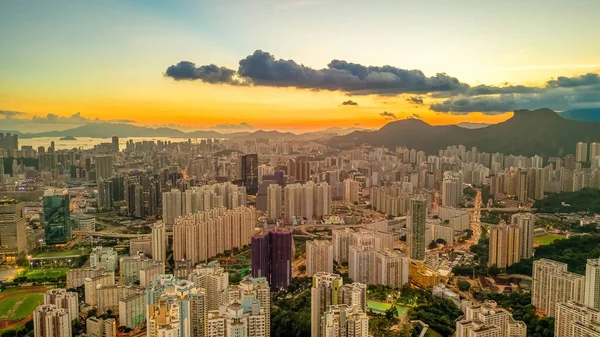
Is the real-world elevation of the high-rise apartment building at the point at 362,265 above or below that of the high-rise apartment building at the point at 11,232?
below

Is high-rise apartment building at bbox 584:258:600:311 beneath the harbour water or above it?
beneath

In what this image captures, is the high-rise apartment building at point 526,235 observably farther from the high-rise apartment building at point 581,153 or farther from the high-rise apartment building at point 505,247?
the high-rise apartment building at point 581,153

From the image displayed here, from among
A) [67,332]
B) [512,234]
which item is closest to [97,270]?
[67,332]

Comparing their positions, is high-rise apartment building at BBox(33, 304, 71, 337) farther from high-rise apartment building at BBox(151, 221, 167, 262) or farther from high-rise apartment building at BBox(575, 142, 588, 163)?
high-rise apartment building at BBox(575, 142, 588, 163)

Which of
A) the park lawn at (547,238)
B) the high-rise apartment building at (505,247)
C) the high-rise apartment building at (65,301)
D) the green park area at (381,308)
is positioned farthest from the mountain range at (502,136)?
the high-rise apartment building at (65,301)

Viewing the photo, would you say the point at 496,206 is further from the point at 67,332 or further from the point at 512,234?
the point at 67,332

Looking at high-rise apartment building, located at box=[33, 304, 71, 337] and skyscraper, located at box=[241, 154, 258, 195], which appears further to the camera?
skyscraper, located at box=[241, 154, 258, 195]

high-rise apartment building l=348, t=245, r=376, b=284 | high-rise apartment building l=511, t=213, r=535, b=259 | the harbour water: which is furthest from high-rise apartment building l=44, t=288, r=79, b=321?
high-rise apartment building l=511, t=213, r=535, b=259
